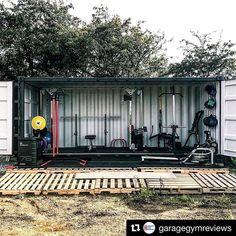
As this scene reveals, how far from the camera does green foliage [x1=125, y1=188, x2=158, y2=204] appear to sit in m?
5.96

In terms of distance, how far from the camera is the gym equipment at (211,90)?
33.4 feet

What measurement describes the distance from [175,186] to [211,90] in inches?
180

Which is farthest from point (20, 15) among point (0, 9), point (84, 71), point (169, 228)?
point (169, 228)

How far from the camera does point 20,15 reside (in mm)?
16406

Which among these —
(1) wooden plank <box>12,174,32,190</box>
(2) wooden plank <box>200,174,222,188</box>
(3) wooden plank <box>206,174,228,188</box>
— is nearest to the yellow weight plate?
(1) wooden plank <box>12,174,32,190</box>

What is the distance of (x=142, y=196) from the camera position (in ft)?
20.0

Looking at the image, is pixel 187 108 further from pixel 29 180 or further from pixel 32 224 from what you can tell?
pixel 32 224

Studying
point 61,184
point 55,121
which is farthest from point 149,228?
point 55,121

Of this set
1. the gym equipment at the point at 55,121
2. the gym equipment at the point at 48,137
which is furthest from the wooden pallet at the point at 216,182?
the gym equipment at the point at 48,137

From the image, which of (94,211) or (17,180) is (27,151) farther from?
(94,211)

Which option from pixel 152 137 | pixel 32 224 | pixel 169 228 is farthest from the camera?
pixel 152 137

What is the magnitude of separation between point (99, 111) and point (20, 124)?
11.4 feet

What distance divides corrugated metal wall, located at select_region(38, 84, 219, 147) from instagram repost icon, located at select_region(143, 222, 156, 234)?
858cm

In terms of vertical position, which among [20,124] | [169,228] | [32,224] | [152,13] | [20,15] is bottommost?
[32,224]
